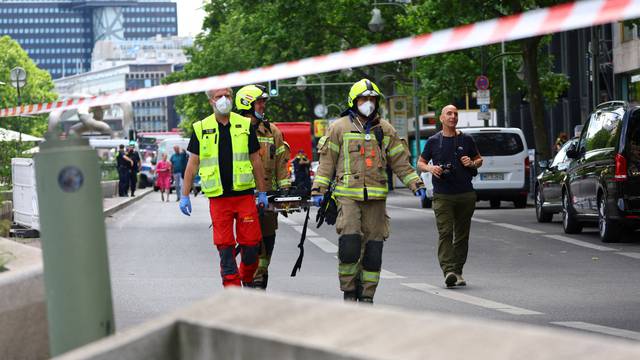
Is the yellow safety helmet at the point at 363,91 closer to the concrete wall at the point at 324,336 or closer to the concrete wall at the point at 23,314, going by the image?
the concrete wall at the point at 23,314

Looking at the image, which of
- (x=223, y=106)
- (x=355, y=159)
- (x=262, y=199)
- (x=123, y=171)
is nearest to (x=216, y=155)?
(x=223, y=106)

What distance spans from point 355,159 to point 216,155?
40.5 inches

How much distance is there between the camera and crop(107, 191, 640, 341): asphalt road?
36.9ft

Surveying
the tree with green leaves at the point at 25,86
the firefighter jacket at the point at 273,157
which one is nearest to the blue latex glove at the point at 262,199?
the firefighter jacket at the point at 273,157

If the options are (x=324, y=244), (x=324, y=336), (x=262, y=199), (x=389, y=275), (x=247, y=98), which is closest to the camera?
(x=324, y=336)

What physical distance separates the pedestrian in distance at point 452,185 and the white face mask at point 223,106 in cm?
357

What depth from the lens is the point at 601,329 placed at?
9789mm

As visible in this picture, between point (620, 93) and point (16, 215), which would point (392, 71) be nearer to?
point (620, 93)

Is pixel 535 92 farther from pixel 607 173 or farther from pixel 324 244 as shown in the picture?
pixel 324 244

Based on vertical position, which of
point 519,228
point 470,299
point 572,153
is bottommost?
point 519,228

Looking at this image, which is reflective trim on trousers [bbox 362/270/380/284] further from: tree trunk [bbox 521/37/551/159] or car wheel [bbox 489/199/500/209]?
tree trunk [bbox 521/37/551/159]

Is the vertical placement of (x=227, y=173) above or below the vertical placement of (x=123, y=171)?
above

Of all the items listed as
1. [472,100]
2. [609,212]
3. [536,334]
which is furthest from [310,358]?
[472,100]

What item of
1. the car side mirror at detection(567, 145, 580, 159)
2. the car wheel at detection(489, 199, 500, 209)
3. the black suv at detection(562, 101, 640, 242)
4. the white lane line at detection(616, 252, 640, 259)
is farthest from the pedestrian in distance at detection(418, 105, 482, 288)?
the car wheel at detection(489, 199, 500, 209)
